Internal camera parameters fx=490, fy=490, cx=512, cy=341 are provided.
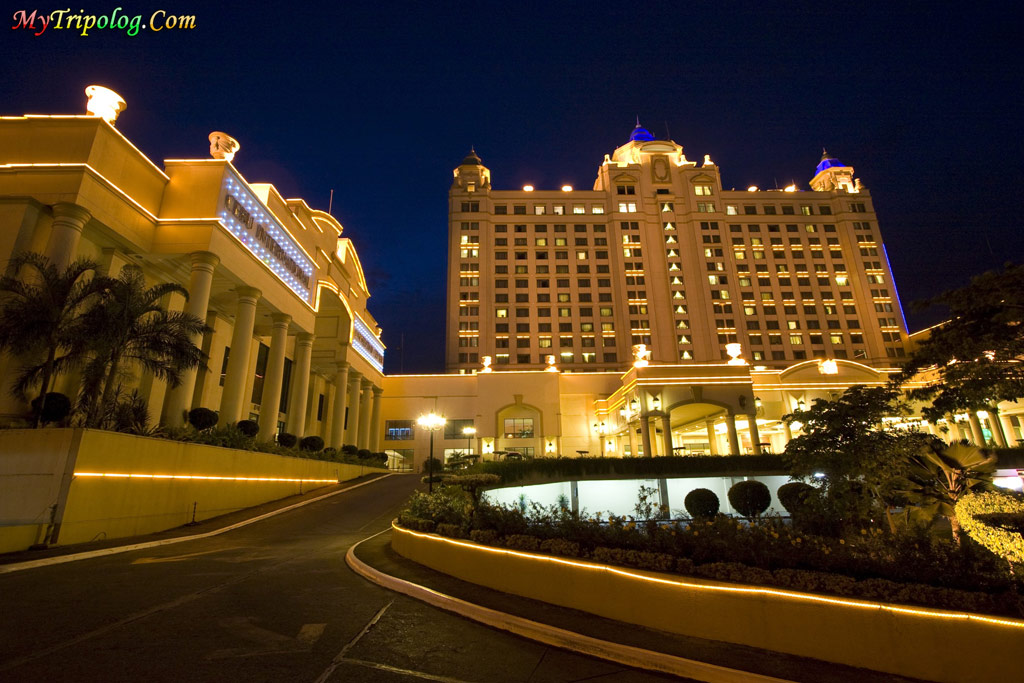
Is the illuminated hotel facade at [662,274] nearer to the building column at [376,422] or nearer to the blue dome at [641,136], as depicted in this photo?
the blue dome at [641,136]

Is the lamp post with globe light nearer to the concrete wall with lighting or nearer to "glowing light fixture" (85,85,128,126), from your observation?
the concrete wall with lighting

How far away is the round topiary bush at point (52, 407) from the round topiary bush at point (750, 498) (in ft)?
83.1

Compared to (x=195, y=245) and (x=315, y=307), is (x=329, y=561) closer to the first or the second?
(x=195, y=245)

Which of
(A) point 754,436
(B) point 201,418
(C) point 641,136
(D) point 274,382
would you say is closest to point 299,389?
(D) point 274,382

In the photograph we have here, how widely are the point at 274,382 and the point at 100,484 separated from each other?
13.4 m

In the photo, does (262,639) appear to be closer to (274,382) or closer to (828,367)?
(274,382)

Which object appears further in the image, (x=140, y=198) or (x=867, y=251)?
(x=867, y=251)

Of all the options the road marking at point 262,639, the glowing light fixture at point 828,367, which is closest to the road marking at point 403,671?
the road marking at point 262,639

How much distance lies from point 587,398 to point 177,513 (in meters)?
37.2

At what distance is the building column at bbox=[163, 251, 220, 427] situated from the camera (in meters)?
20.1

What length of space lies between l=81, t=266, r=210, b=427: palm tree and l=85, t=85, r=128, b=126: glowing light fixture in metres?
6.65

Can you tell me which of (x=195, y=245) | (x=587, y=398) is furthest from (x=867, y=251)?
(x=195, y=245)

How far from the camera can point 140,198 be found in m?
21.0

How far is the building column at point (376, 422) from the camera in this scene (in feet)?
155
